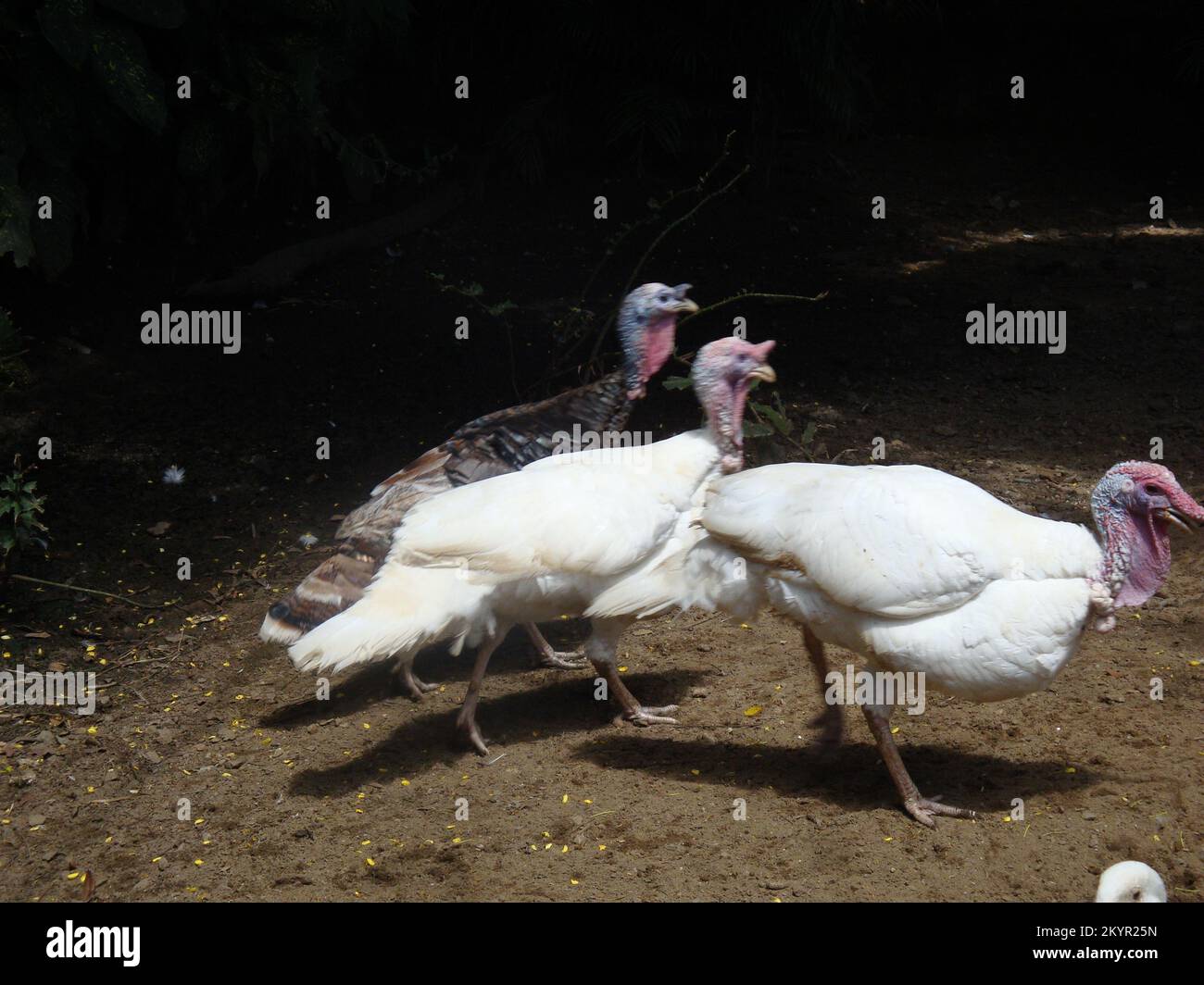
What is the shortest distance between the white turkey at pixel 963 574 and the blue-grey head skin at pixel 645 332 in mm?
1784

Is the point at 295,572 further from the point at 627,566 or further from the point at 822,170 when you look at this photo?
the point at 822,170

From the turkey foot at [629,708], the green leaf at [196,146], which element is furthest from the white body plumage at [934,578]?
the green leaf at [196,146]

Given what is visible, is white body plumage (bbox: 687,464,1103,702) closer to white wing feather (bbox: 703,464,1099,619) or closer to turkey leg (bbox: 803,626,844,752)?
white wing feather (bbox: 703,464,1099,619)

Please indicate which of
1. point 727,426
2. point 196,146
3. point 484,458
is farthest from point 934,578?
point 196,146

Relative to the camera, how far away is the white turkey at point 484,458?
4.64 meters

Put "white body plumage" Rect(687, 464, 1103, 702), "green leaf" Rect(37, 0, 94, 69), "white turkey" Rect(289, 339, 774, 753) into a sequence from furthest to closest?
"green leaf" Rect(37, 0, 94, 69) → "white turkey" Rect(289, 339, 774, 753) → "white body plumage" Rect(687, 464, 1103, 702)

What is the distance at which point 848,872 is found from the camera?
3754 millimetres

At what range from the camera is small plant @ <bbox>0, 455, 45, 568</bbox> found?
5.39 metres

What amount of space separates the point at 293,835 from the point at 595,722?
128cm

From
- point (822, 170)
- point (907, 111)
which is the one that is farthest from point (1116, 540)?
point (907, 111)

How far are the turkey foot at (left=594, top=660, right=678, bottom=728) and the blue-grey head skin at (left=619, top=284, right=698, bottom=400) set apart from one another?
149 centimetres

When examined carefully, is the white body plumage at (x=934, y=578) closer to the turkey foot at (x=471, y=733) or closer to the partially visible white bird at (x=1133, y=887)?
the partially visible white bird at (x=1133, y=887)

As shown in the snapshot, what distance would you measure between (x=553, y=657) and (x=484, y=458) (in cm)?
91

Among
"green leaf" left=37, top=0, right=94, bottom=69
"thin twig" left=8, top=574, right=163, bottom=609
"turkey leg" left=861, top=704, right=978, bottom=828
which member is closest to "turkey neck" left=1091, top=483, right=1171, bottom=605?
"turkey leg" left=861, top=704, right=978, bottom=828
